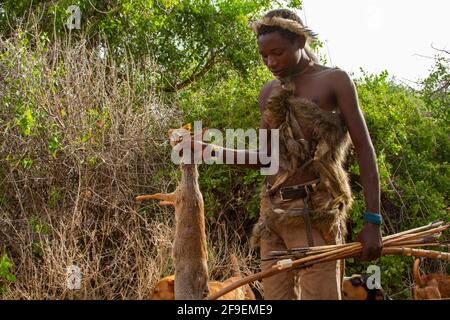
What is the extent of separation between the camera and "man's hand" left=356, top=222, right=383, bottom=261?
337cm

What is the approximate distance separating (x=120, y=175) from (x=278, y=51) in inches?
143

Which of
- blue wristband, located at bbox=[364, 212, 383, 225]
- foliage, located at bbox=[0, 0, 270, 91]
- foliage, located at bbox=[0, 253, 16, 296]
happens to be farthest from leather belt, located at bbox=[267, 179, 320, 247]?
foliage, located at bbox=[0, 0, 270, 91]

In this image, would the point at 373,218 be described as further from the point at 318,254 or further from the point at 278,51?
the point at 278,51

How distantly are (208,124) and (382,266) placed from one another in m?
2.48

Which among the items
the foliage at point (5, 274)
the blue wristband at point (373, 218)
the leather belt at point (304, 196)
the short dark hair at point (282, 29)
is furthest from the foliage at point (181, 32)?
the blue wristband at point (373, 218)

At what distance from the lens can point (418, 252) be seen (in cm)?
355

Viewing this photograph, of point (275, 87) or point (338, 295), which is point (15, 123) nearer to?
point (275, 87)

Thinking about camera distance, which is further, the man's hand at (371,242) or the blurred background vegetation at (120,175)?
the blurred background vegetation at (120,175)

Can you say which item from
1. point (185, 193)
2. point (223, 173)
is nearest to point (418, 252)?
point (185, 193)

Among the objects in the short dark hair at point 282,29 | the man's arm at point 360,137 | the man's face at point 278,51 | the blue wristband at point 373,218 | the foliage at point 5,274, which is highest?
the short dark hair at point 282,29

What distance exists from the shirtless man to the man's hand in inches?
1.2

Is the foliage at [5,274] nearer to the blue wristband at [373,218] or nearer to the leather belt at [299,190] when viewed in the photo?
the leather belt at [299,190]

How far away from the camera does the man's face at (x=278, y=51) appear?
3590 mm

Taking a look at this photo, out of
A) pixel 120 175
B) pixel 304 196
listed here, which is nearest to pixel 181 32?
pixel 120 175
